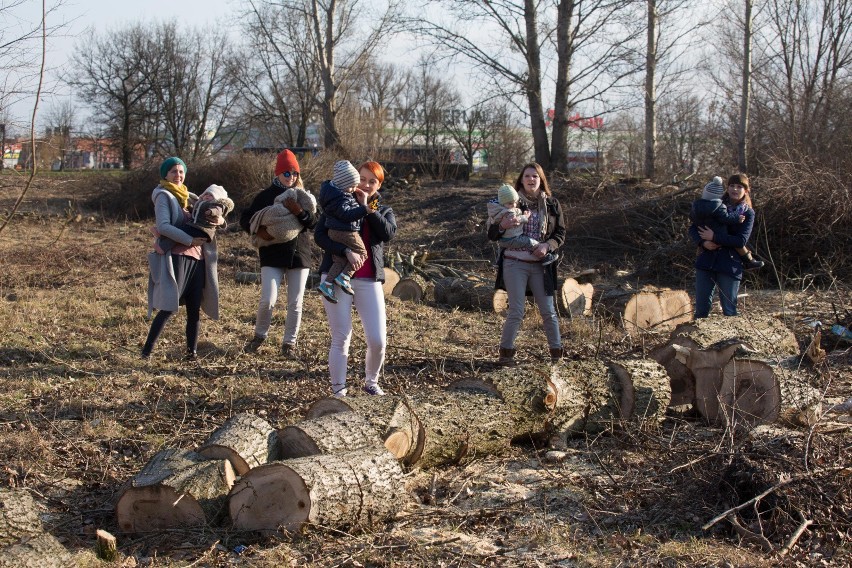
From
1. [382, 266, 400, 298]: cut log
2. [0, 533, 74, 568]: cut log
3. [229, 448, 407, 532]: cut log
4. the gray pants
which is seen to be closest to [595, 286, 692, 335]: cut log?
the gray pants

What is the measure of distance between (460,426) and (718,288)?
12.1ft

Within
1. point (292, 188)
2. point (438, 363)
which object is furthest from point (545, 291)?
point (292, 188)

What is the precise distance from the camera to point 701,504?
13.2ft

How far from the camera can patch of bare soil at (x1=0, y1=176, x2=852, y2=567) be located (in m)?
3.65

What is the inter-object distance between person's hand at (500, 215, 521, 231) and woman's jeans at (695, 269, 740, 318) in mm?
2034

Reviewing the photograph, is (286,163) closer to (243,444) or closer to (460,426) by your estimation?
(460,426)

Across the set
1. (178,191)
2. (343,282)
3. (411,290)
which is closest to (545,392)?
(343,282)

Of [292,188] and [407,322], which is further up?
[292,188]

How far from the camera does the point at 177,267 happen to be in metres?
6.70

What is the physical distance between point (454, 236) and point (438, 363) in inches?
351

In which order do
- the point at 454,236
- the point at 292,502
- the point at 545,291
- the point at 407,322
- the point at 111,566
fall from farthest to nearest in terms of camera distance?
the point at 454,236 → the point at 407,322 → the point at 545,291 → the point at 292,502 → the point at 111,566

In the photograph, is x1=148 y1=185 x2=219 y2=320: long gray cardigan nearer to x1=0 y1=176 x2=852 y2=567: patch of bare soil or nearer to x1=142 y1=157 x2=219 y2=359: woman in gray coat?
x1=142 y1=157 x2=219 y2=359: woman in gray coat

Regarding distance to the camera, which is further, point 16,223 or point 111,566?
point 16,223

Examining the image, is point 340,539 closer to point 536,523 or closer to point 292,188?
point 536,523
